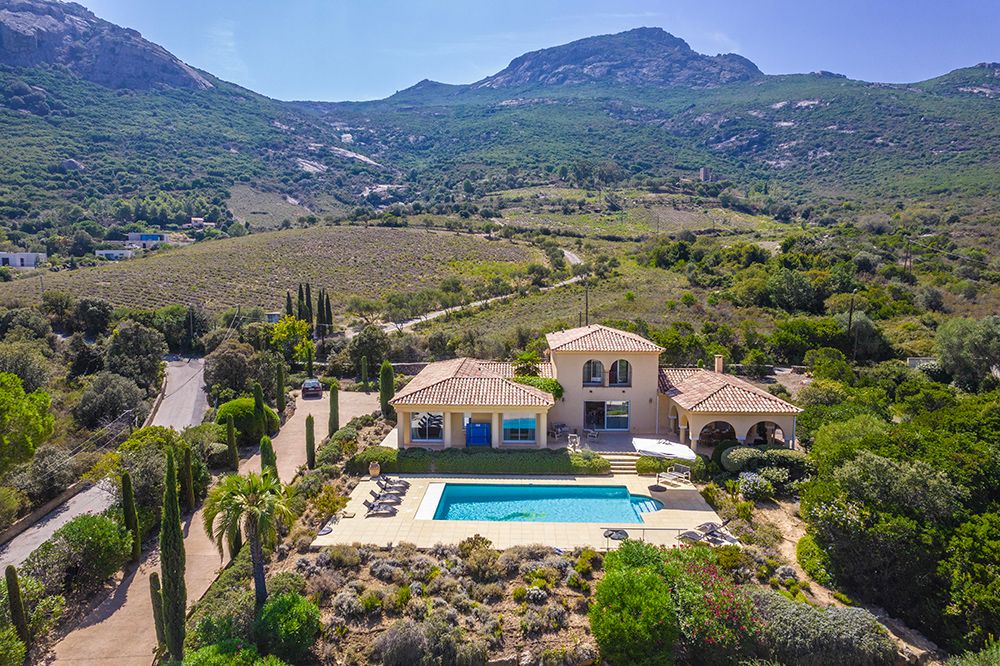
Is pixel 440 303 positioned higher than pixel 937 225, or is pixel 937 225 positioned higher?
pixel 937 225

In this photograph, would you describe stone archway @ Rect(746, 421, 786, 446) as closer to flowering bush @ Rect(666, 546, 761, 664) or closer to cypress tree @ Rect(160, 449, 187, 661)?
flowering bush @ Rect(666, 546, 761, 664)

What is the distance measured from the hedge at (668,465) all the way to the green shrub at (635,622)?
8.76 metres

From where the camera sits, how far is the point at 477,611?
13.8 metres

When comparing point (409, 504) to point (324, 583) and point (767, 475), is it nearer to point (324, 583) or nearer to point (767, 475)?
point (324, 583)

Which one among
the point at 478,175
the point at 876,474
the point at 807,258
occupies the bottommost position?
the point at 876,474

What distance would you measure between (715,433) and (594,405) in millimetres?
5130

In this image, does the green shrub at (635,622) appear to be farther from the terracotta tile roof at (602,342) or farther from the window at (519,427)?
the terracotta tile roof at (602,342)

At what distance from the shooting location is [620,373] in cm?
2527

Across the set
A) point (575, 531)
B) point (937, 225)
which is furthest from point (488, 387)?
point (937, 225)

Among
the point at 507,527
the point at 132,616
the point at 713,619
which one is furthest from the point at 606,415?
the point at 132,616

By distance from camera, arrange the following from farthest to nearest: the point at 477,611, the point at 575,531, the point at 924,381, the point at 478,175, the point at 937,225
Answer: the point at 478,175 → the point at 937,225 → the point at 924,381 → the point at 575,531 → the point at 477,611

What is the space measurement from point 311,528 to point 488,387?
29.2ft

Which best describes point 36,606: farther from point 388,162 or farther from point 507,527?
point 388,162

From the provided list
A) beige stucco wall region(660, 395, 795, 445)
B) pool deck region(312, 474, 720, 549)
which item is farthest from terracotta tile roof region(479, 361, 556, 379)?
pool deck region(312, 474, 720, 549)
